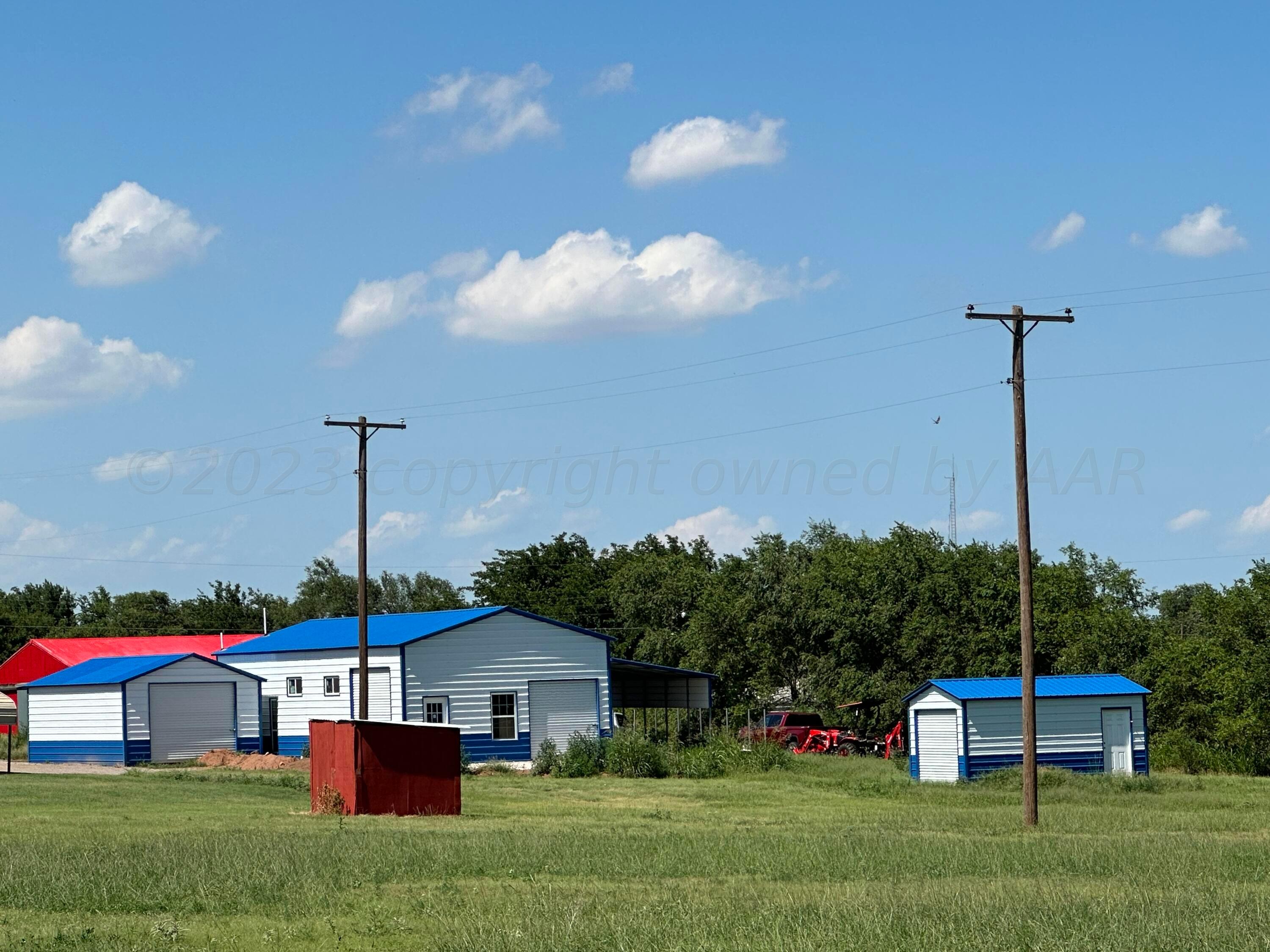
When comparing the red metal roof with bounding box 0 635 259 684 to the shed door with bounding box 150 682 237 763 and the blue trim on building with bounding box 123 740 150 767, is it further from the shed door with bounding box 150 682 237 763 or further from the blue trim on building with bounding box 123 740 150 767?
the blue trim on building with bounding box 123 740 150 767

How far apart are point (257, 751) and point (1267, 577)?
34567 mm

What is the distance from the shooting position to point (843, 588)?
6725 centimetres

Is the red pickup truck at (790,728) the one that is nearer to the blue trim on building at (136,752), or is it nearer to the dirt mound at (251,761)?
the dirt mound at (251,761)

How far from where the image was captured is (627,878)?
57.1 ft

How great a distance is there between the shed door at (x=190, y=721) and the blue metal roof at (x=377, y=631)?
2777 mm

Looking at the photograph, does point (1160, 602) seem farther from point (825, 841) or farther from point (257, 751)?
point (825, 841)

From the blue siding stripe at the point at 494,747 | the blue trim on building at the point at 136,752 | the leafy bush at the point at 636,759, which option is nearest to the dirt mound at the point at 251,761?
the blue trim on building at the point at 136,752

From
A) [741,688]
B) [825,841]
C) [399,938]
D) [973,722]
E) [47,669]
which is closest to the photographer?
[399,938]

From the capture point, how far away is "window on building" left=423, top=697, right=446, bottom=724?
1836 inches

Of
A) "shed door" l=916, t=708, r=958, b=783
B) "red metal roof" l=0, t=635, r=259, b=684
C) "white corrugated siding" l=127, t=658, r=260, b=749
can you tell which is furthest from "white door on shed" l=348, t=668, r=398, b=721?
"red metal roof" l=0, t=635, r=259, b=684

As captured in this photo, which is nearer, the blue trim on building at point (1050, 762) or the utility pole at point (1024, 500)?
the utility pole at point (1024, 500)

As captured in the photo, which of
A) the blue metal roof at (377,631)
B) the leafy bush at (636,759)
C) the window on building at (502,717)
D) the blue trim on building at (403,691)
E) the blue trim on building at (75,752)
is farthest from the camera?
the blue trim on building at (75,752)

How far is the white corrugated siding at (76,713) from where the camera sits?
158ft

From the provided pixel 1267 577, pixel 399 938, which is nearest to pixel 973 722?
pixel 1267 577
